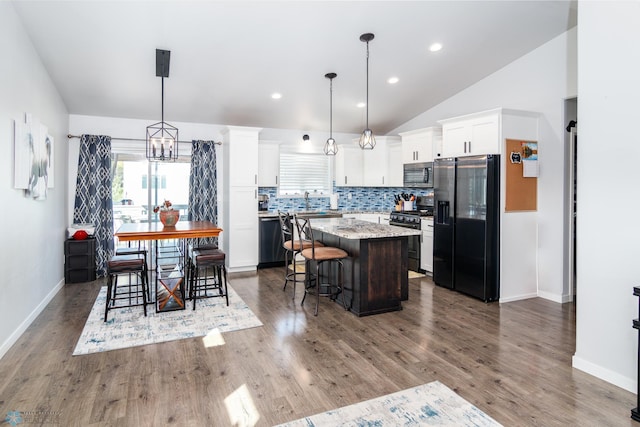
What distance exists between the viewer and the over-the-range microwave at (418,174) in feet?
19.2

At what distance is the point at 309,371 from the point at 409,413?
79 centimetres

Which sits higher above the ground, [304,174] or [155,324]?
[304,174]

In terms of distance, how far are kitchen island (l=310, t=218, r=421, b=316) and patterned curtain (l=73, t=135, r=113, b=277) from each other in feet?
11.7

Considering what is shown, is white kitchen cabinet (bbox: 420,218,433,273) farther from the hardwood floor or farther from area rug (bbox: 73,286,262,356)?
area rug (bbox: 73,286,262,356)

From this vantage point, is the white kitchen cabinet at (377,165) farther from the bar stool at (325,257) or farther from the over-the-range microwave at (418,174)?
the bar stool at (325,257)

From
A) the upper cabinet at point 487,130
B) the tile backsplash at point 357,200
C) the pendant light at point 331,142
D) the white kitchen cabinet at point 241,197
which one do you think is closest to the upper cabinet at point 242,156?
the white kitchen cabinet at point 241,197

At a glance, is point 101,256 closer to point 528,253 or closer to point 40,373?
point 40,373

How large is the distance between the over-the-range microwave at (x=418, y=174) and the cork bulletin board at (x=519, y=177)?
1.48 metres

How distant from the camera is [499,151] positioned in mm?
4312

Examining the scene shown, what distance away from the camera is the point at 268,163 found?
645 centimetres

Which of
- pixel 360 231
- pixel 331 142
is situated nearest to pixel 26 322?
pixel 360 231

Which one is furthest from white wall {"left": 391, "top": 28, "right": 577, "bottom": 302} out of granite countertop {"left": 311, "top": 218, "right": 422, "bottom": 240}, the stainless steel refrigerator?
granite countertop {"left": 311, "top": 218, "right": 422, "bottom": 240}

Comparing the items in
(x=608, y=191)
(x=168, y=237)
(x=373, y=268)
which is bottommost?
(x=373, y=268)

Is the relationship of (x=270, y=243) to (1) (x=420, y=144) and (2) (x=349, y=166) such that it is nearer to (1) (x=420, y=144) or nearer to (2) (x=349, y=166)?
(2) (x=349, y=166)
